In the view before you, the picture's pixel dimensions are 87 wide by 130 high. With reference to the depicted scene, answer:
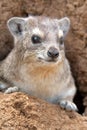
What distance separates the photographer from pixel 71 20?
22.7 ft

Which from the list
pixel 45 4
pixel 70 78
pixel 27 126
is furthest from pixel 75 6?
pixel 27 126

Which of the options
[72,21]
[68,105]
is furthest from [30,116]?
[72,21]

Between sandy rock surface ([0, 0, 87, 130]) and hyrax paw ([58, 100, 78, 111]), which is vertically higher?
sandy rock surface ([0, 0, 87, 130])

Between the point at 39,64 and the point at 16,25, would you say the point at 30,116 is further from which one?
the point at 16,25

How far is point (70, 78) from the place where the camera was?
654cm

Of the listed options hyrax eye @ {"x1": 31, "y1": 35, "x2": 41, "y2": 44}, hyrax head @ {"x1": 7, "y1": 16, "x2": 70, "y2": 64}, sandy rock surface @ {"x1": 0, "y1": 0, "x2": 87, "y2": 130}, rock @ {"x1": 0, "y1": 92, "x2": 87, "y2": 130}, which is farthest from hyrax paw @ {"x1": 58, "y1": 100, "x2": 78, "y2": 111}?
sandy rock surface @ {"x1": 0, "y1": 0, "x2": 87, "y2": 130}

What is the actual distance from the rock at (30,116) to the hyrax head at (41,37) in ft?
2.03

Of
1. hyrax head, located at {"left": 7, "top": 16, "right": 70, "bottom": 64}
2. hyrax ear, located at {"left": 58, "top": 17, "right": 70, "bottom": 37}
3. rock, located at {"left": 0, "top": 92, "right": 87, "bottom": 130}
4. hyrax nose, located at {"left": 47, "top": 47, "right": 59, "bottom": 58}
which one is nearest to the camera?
rock, located at {"left": 0, "top": 92, "right": 87, "bottom": 130}

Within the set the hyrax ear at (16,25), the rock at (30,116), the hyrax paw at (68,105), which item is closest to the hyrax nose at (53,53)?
the rock at (30,116)

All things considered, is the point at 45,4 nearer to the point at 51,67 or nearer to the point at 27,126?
the point at 51,67

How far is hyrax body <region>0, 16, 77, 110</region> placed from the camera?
18.7ft

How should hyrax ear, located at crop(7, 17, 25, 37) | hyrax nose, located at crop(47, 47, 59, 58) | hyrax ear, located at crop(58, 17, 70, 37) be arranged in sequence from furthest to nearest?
hyrax ear, located at crop(58, 17, 70, 37), hyrax ear, located at crop(7, 17, 25, 37), hyrax nose, located at crop(47, 47, 59, 58)

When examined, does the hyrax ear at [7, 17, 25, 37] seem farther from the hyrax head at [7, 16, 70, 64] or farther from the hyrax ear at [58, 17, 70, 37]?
the hyrax ear at [58, 17, 70, 37]

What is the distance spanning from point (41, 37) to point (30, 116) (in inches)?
46.7
